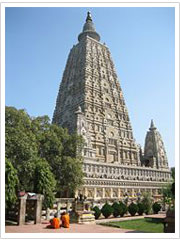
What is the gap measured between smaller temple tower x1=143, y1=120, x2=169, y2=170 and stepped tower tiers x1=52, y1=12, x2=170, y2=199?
2.36 metres

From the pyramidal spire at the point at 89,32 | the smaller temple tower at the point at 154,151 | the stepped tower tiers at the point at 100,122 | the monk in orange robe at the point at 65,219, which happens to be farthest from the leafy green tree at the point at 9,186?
the pyramidal spire at the point at 89,32

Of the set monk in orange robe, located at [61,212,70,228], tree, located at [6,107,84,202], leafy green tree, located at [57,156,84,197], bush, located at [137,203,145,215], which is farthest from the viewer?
leafy green tree, located at [57,156,84,197]

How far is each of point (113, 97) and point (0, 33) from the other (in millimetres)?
52477

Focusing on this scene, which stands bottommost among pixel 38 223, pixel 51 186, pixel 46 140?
pixel 38 223

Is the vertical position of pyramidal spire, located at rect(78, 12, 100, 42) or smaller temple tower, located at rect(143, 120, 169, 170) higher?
pyramidal spire, located at rect(78, 12, 100, 42)

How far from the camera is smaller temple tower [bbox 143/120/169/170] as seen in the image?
202ft

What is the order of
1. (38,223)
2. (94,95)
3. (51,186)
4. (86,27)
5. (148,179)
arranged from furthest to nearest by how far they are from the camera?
(86,27), (94,95), (148,179), (51,186), (38,223)

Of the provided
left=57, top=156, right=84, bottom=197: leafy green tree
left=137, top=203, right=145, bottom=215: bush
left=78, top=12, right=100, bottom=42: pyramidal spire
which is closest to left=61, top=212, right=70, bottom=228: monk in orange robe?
left=137, top=203, right=145, bottom=215: bush

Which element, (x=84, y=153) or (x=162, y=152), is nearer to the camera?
(x=84, y=153)

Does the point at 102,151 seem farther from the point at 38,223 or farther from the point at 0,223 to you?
the point at 0,223

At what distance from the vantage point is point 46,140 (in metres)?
31.9

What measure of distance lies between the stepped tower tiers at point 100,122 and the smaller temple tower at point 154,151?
7.74 feet

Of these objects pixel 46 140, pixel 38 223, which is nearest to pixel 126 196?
pixel 46 140

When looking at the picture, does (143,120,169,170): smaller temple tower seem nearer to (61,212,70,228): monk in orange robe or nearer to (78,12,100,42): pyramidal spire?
(78,12,100,42): pyramidal spire
